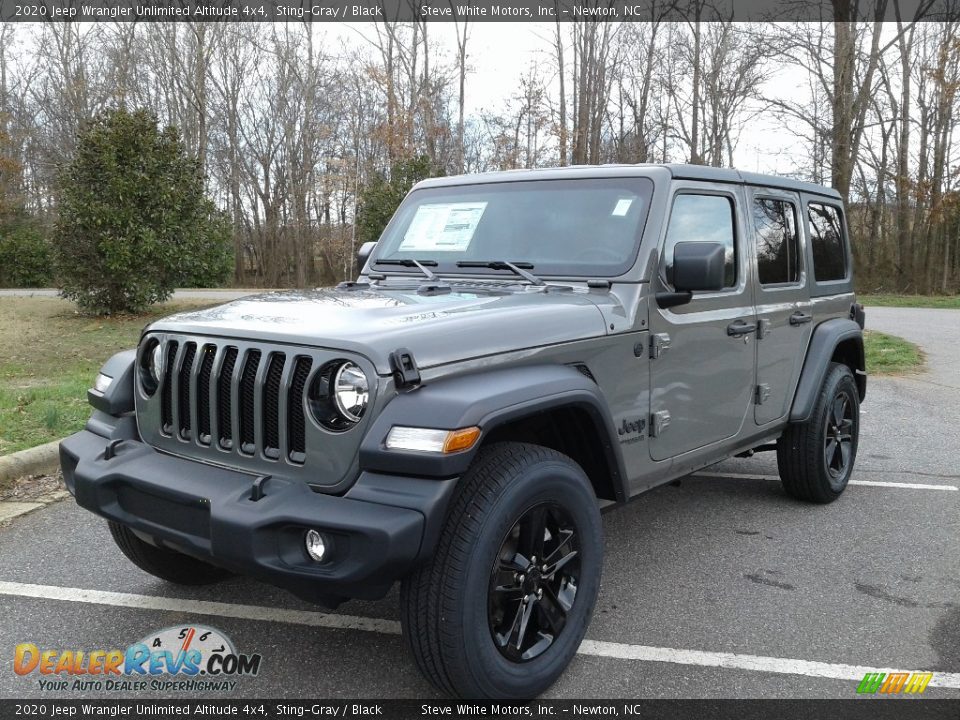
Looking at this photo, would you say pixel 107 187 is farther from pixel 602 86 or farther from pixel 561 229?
pixel 602 86

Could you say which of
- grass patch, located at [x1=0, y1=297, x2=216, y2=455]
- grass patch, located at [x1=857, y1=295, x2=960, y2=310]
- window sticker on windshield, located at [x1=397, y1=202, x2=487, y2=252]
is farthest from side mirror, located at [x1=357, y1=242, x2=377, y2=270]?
grass patch, located at [x1=857, y1=295, x2=960, y2=310]

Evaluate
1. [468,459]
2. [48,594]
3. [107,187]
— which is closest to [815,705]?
[468,459]

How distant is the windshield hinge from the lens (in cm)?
250

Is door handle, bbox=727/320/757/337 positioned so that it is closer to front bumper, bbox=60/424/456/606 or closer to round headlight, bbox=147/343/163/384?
front bumper, bbox=60/424/456/606

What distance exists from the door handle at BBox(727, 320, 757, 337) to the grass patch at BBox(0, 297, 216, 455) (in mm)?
4703

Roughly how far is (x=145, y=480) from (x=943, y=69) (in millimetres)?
29773

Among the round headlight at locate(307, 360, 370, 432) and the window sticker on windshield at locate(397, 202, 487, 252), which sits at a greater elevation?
the window sticker on windshield at locate(397, 202, 487, 252)

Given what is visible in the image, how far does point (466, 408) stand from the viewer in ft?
8.11

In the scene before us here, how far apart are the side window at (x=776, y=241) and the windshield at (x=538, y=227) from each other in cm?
105

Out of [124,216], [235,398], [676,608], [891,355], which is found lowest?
[891,355]

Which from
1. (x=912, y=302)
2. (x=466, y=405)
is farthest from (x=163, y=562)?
(x=912, y=302)

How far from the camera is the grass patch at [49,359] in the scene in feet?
19.9

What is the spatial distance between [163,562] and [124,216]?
11641 millimetres

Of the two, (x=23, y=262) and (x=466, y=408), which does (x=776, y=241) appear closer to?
(x=466, y=408)
